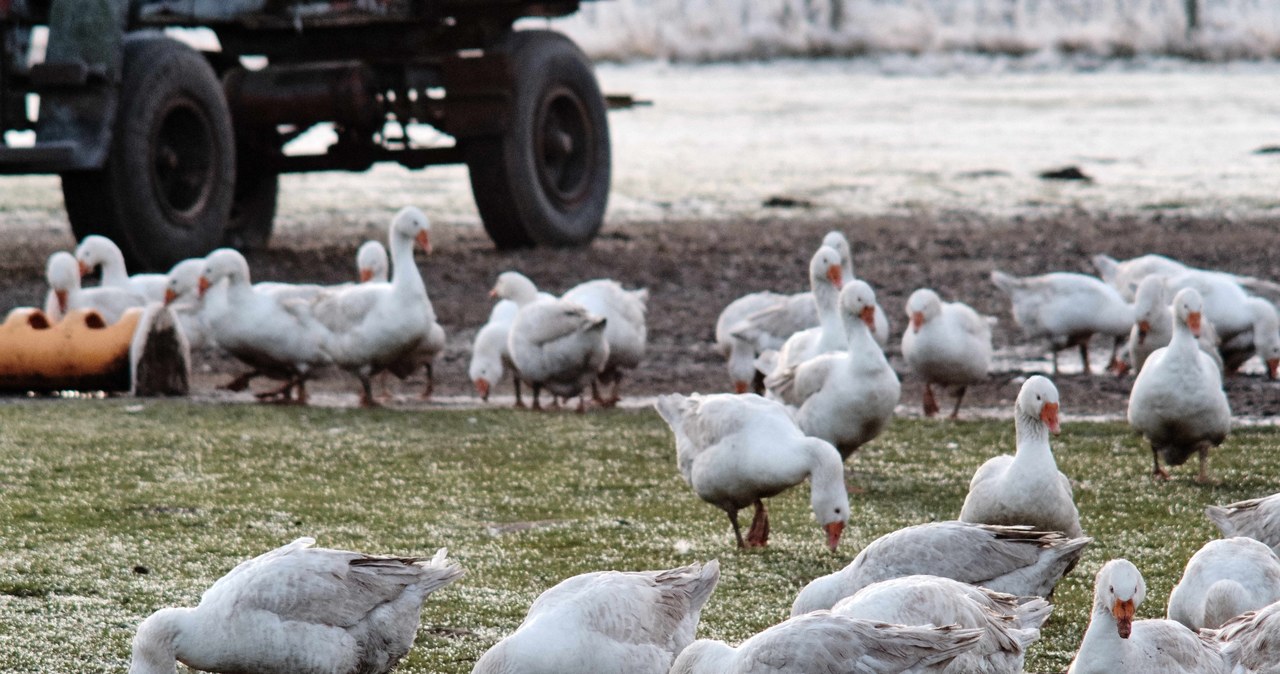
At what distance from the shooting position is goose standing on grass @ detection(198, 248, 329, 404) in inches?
363

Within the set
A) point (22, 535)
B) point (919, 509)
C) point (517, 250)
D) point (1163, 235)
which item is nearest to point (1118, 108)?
point (1163, 235)

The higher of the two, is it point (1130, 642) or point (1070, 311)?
point (1130, 642)

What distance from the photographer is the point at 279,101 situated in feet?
43.3

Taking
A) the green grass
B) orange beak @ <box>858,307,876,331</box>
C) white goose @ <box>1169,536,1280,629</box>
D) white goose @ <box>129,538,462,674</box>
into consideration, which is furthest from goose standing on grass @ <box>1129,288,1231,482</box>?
white goose @ <box>129,538,462,674</box>

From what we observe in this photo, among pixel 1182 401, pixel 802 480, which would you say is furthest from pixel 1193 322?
pixel 802 480

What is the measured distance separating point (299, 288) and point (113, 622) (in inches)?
190

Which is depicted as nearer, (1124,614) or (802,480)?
(1124,614)

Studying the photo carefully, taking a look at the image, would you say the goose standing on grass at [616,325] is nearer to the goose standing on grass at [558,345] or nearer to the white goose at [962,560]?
the goose standing on grass at [558,345]

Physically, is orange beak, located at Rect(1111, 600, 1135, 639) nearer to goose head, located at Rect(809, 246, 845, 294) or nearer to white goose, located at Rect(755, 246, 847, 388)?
white goose, located at Rect(755, 246, 847, 388)

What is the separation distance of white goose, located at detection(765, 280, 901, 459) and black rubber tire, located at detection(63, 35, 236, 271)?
19.2 feet

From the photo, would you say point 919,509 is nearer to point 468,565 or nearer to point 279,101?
point 468,565

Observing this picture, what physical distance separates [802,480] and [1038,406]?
909mm

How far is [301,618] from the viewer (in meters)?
4.54

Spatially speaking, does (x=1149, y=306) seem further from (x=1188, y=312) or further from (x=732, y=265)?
(x=732, y=265)
